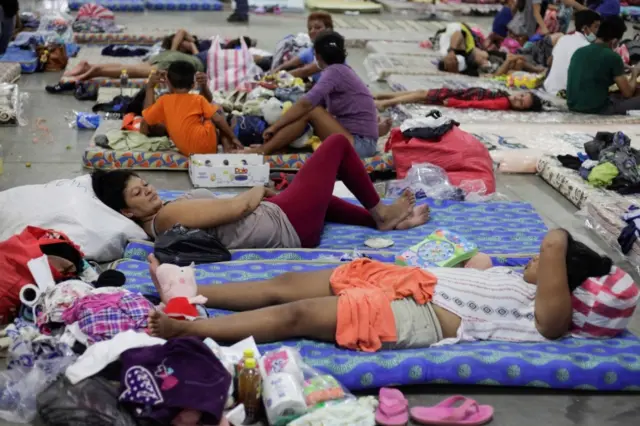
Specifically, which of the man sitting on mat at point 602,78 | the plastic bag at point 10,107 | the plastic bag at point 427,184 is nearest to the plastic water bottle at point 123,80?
the plastic bag at point 10,107

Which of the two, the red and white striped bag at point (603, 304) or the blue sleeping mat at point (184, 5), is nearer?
the red and white striped bag at point (603, 304)

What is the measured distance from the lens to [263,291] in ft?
13.0

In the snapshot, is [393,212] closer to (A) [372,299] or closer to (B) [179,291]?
(A) [372,299]

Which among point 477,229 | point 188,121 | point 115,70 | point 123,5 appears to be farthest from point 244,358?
point 123,5

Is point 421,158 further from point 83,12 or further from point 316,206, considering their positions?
point 83,12

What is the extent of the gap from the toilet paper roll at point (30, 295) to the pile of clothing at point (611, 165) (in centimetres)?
428

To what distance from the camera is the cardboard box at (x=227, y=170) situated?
6.39 metres

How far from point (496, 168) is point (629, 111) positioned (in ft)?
8.29

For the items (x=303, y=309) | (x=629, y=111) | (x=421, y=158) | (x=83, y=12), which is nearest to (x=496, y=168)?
(x=421, y=158)

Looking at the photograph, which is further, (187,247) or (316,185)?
(316,185)

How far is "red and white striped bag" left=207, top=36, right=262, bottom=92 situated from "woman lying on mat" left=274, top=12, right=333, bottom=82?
1.09ft

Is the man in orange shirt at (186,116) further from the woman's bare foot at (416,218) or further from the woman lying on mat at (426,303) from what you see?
the woman lying on mat at (426,303)

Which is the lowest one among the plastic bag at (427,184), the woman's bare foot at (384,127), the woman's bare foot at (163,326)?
the plastic bag at (427,184)

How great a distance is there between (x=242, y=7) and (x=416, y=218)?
33.0ft
